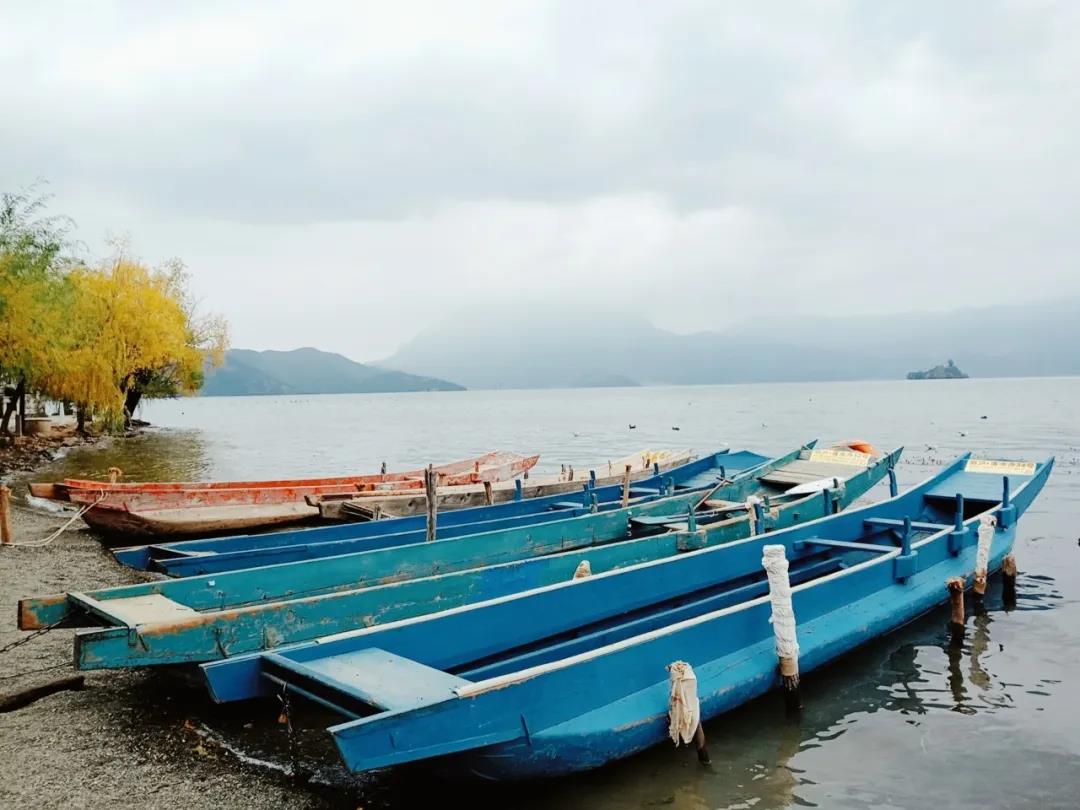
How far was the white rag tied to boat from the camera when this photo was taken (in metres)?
5.45

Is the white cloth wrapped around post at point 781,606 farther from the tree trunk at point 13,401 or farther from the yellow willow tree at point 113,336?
the tree trunk at point 13,401

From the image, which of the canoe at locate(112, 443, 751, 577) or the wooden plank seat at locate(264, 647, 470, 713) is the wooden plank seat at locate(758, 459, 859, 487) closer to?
the canoe at locate(112, 443, 751, 577)

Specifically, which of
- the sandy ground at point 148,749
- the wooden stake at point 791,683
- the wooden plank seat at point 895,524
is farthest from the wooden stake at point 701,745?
the wooden plank seat at point 895,524

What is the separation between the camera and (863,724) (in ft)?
22.8

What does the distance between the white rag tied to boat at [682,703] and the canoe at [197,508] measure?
35.8 feet

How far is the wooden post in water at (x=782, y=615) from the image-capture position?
6395 millimetres

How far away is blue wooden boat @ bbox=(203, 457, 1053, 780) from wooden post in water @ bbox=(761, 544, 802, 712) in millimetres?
111

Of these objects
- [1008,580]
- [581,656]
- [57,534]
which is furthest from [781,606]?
[57,534]

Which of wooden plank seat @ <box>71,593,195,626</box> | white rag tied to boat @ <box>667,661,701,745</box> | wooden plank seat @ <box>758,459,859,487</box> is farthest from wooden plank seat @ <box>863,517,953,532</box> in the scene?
wooden plank seat @ <box>71,593,195,626</box>

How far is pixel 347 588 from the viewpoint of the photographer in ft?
27.0

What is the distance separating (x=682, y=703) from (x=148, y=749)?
3951mm

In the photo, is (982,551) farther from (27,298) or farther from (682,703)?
(27,298)

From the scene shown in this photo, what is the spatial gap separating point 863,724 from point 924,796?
1.10 m

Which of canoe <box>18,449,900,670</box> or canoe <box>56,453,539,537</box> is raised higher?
canoe <box>18,449,900,670</box>
